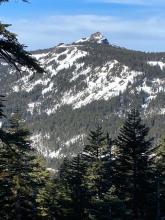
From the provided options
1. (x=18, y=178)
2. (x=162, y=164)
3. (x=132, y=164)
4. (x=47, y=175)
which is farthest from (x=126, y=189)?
(x=47, y=175)

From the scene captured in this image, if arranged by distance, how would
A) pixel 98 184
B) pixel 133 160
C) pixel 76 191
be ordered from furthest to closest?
pixel 76 191 → pixel 98 184 → pixel 133 160

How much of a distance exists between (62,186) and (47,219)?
A: 146 inches

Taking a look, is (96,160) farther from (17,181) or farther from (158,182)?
(17,181)

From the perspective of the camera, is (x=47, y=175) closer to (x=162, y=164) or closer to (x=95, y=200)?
(x=162, y=164)

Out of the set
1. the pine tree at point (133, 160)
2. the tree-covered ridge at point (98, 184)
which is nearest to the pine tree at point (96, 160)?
the tree-covered ridge at point (98, 184)

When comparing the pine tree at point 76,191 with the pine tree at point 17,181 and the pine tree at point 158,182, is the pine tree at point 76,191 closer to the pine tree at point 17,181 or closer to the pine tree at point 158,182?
the pine tree at point 158,182

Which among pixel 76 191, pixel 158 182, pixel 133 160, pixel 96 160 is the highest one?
pixel 96 160

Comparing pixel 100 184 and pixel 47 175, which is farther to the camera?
pixel 47 175

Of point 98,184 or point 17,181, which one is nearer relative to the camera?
point 17,181

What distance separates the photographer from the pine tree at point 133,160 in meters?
46.8

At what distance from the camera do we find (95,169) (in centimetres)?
4975

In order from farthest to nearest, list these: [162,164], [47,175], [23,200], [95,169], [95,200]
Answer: [47,175]
[162,164]
[95,169]
[23,200]
[95,200]

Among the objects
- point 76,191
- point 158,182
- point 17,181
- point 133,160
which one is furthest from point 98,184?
point 17,181

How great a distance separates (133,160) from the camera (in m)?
47.2
